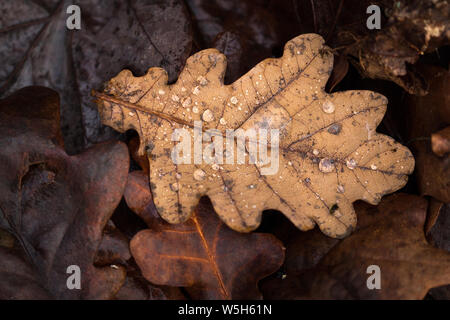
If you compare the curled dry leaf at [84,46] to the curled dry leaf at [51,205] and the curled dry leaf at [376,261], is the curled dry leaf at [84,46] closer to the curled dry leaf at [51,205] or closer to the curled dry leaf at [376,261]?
the curled dry leaf at [51,205]

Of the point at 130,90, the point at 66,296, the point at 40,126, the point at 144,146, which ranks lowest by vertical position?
the point at 66,296

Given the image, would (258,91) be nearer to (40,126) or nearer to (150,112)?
(150,112)

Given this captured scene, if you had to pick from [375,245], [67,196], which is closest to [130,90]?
[67,196]

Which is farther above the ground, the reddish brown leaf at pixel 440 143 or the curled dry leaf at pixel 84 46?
the curled dry leaf at pixel 84 46

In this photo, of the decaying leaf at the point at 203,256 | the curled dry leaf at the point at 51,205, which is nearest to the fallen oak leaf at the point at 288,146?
the decaying leaf at the point at 203,256

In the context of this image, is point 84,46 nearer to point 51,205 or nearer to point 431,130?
point 51,205
